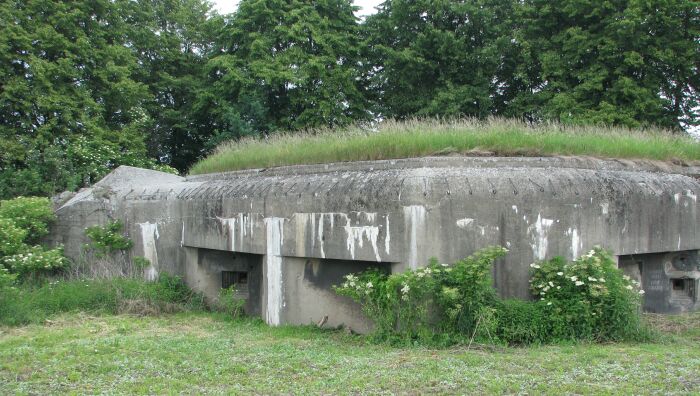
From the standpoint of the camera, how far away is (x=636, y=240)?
692cm

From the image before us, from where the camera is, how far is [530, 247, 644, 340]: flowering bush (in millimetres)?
5906

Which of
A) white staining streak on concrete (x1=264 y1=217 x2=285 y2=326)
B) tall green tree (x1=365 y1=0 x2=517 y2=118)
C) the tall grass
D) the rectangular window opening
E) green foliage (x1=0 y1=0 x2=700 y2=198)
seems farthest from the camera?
tall green tree (x1=365 y1=0 x2=517 y2=118)

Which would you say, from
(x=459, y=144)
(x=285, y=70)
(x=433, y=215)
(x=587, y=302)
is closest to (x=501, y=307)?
(x=587, y=302)

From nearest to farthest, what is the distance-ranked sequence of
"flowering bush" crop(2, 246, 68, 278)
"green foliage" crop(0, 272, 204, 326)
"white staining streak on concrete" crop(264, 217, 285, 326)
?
"white staining streak on concrete" crop(264, 217, 285, 326)
"green foliage" crop(0, 272, 204, 326)
"flowering bush" crop(2, 246, 68, 278)

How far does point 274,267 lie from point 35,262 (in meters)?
4.00

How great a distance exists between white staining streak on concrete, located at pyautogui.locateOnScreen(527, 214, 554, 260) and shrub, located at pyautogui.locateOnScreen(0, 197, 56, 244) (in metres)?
7.46

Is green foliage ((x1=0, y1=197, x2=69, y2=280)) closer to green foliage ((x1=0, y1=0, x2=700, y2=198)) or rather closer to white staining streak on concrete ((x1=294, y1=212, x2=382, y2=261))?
white staining streak on concrete ((x1=294, y1=212, x2=382, y2=261))

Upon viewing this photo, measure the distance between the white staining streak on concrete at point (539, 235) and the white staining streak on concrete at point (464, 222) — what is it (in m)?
0.65

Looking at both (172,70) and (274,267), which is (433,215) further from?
(172,70)

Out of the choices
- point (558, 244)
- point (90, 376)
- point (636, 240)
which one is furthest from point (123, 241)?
point (636, 240)

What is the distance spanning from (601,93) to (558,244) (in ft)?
40.2

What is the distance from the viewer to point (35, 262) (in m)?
8.70

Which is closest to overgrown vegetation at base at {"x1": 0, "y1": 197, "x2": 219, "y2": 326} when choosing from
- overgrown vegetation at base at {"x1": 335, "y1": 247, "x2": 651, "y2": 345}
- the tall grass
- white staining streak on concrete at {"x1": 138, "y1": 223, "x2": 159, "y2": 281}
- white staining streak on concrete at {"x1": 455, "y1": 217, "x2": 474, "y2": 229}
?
white staining streak on concrete at {"x1": 138, "y1": 223, "x2": 159, "y2": 281}

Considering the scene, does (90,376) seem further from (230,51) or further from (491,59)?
(230,51)
